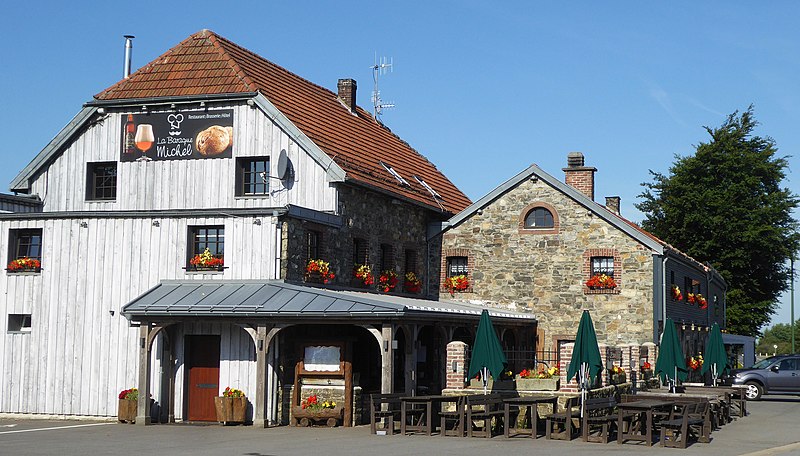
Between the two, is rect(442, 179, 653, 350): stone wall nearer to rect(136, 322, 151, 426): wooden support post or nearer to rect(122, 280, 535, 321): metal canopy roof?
rect(122, 280, 535, 321): metal canopy roof

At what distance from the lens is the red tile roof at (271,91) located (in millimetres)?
27266

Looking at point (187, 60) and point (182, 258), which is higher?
point (187, 60)

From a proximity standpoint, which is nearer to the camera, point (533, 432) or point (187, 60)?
point (533, 432)

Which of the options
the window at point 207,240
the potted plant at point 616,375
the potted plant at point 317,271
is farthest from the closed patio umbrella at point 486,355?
the window at point 207,240

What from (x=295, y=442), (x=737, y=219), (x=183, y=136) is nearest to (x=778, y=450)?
(x=295, y=442)

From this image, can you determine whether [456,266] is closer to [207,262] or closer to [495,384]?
[495,384]

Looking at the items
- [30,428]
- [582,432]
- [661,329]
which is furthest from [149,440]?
[661,329]

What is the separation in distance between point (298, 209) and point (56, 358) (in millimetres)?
6695

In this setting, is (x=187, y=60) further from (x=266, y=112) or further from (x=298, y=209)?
(x=298, y=209)

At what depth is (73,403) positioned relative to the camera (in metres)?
25.1

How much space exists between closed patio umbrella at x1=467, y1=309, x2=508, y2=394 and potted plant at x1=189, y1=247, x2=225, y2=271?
6182mm

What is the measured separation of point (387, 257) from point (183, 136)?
21.3ft

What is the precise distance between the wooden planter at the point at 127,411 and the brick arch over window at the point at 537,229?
512 inches

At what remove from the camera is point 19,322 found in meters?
26.0
